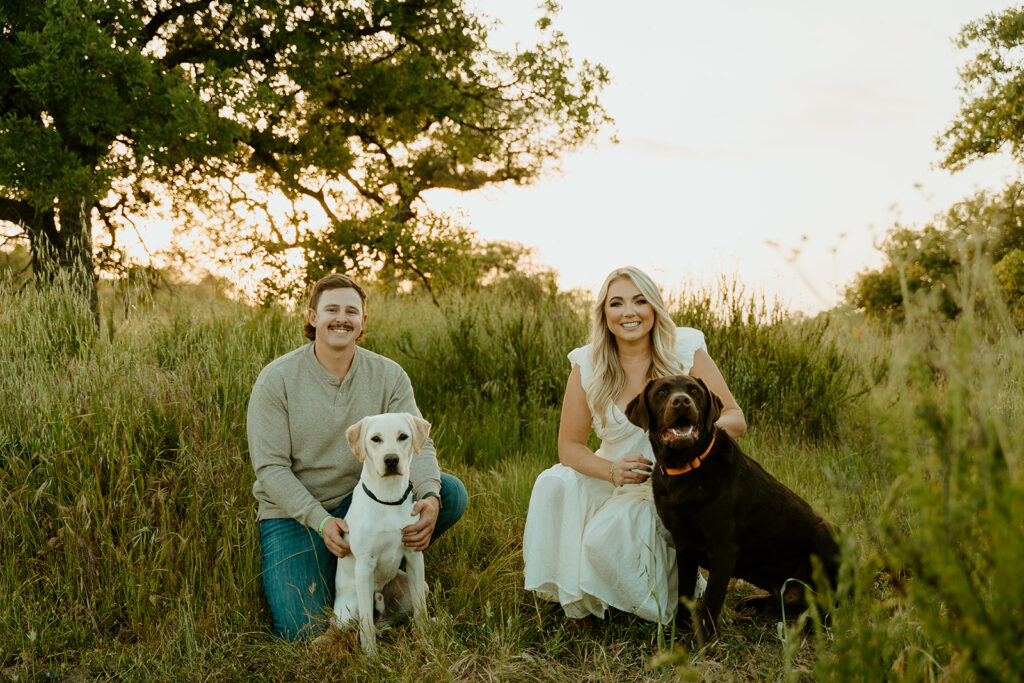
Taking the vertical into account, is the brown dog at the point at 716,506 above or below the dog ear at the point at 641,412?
below

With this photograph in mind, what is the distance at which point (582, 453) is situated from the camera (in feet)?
11.6

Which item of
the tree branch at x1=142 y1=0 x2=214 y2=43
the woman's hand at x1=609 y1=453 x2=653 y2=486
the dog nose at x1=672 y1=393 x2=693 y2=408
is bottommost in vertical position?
the woman's hand at x1=609 y1=453 x2=653 y2=486

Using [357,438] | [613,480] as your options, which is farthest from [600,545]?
[357,438]

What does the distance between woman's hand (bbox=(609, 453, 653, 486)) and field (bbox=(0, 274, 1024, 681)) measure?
0.60 meters

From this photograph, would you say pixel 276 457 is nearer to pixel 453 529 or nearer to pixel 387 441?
pixel 387 441

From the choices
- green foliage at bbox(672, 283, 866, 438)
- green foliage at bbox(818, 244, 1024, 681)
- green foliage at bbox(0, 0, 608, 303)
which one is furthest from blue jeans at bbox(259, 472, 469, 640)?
green foliage at bbox(0, 0, 608, 303)

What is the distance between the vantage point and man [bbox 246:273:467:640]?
3441 mm

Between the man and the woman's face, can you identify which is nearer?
the man

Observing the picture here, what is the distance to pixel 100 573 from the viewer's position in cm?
338

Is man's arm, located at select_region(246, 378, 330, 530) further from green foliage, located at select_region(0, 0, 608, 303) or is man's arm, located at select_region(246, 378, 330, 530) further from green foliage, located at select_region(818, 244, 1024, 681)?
green foliage, located at select_region(0, 0, 608, 303)

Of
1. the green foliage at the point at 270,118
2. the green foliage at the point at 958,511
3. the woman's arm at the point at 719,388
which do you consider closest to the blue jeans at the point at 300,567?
the woman's arm at the point at 719,388

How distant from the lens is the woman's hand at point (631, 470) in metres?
3.22

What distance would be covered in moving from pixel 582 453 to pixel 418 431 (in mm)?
793

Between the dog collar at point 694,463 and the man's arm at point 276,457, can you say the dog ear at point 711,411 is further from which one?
the man's arm at point 276,457
